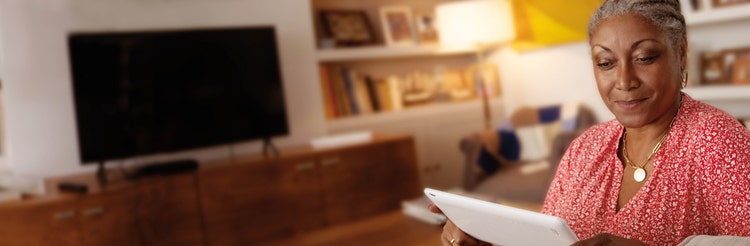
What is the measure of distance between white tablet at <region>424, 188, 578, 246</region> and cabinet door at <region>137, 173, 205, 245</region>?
1.85 meters

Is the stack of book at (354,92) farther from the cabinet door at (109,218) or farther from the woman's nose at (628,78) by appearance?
the woman's nose at (628,78)

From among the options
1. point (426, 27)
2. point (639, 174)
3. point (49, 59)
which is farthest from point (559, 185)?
point (426, 27)

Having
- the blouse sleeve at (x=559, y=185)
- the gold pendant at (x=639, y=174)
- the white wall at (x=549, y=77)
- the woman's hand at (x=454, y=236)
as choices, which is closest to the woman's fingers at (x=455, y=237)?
the woman's hand at (x=454, y=236)

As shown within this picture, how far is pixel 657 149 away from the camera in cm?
107

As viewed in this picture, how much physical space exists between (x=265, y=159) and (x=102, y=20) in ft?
3.31

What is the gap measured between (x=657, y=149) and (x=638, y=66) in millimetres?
154

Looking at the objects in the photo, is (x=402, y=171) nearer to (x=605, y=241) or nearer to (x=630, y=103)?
(x=630, y=103)

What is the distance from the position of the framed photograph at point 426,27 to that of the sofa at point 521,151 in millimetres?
813

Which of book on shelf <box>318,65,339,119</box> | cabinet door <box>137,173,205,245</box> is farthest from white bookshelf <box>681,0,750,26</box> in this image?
cabinet door <box>137,173,205,245</box>

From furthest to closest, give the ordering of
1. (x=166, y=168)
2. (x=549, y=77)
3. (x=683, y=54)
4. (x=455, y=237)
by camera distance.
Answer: (x=549, y=77), (x=166, y=168), (x=455, y=237), (x=683, y=54)

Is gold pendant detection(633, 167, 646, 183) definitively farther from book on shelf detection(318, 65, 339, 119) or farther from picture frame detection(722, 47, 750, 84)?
book on shelf detection(318, 65, 339, 119)

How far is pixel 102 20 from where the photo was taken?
9.68 ft

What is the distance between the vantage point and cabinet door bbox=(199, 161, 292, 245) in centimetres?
283

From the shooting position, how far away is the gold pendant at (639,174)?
1.08 metres
